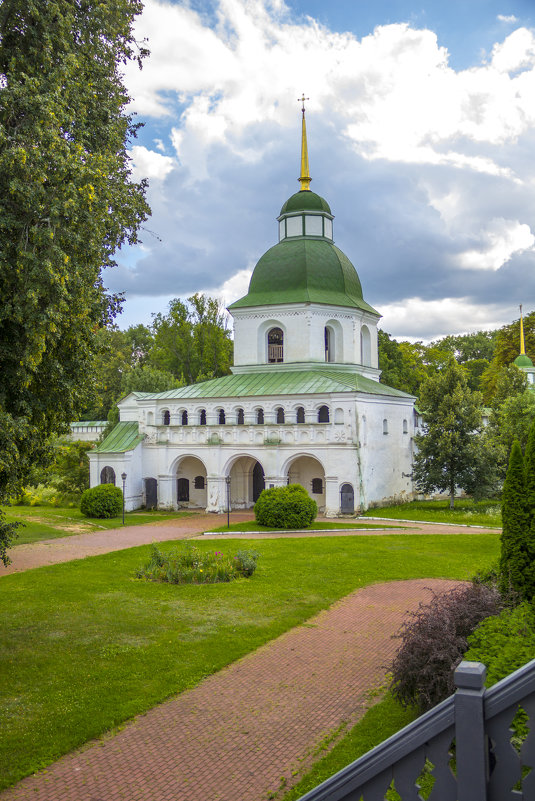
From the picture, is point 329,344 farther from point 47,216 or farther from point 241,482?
point 47,216

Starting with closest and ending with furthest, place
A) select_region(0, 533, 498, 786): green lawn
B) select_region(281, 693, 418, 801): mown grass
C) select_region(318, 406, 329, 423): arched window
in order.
Answer: select_region(281, 693, 418, 801): mown grass, select_region(0, 533, 498, 786): green lawn, select_region(318, 406, 329, 423): arched window

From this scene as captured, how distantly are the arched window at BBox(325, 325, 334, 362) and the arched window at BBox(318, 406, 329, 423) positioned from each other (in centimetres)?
556

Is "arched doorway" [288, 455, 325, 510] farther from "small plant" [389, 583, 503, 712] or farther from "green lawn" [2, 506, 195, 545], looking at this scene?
"small plant" [389, 583, 503, 712]

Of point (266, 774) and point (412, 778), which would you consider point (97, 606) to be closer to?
point (266, 774)

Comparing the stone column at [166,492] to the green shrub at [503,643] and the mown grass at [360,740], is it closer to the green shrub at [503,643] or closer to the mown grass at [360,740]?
the mown grass at [360,740]

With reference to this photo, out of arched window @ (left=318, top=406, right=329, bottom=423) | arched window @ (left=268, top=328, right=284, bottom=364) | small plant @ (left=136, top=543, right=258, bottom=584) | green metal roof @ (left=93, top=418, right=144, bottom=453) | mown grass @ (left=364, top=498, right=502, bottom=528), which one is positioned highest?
arched window @ (left=268, top=328, right=284, bottom=364)

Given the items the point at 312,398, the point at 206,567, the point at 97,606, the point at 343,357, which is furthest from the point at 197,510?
the point at 97,606

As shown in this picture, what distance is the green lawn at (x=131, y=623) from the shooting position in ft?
30.2

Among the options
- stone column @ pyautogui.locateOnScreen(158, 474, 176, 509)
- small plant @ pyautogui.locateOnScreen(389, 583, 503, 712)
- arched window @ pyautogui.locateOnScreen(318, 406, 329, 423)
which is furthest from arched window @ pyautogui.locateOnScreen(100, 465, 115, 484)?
small plant @ pyautogui.locateOnScreen(389, 583, 503, 712)

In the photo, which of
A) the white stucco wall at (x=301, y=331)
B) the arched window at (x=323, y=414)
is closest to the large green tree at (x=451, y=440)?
the arched window at (x=323, y=414)

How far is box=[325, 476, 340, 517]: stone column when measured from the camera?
31016mm

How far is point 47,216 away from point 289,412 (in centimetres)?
2377

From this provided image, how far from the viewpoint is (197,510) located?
35.4 metres

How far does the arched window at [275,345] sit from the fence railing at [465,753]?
33266mm
